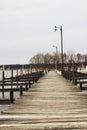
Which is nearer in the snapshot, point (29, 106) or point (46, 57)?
point (29, 106)

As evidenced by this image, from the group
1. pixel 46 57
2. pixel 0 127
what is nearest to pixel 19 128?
pixel 0 127

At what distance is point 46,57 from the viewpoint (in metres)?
161

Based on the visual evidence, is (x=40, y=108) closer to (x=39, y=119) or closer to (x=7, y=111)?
(x=7, y=111)

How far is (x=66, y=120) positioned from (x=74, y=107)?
349cm

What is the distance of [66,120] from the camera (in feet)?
34.6

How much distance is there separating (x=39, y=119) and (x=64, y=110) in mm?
2540

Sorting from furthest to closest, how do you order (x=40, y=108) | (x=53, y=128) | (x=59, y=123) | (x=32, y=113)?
(x=40, y=108)
(x=32, y=113)
(x=59, y=123)
(x=53, y=128)

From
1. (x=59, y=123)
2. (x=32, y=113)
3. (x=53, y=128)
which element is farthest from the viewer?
(x=32, y=113)

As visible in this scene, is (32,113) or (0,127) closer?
(0,127)

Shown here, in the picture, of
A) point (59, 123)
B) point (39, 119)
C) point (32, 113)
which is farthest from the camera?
point (32, 113)

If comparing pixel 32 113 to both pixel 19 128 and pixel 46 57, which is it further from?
pixel 46 57

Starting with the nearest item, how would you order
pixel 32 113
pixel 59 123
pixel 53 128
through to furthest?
pixel 53 128, pixel 59 123, pixel 32 113

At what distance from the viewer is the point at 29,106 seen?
1462 cm

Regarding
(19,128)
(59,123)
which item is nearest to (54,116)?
(59,123)
